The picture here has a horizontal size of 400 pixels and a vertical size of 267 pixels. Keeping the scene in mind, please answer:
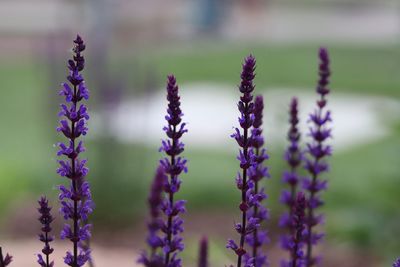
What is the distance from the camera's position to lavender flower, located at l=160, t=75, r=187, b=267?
88.0 inches

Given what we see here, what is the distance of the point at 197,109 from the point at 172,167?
13662mm

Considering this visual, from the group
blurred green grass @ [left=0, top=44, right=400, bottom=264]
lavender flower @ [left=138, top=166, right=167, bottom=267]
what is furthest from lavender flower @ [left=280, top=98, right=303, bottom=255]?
blurred green grass @ [left=0, top=44, right=400, bottom=264]

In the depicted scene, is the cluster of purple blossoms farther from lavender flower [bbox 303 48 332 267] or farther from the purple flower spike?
lavender flower [bbox 303 48 332 267]

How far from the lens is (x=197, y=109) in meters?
16.0

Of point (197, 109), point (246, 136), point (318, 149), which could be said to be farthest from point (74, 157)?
point (197, 109)

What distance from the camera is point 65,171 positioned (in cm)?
235

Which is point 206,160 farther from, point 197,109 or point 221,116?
point 197,109

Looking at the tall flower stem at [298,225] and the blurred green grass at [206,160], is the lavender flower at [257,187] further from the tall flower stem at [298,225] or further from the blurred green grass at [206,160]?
the blurred green grass at [206,160]

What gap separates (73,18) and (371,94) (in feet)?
43.0

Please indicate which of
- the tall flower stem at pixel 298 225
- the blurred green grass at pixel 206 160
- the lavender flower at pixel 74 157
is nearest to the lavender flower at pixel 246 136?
the tall flower stem at pixel 298 225

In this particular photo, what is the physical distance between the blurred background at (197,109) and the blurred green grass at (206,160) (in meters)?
0.02

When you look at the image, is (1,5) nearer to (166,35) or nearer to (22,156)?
(166,35)

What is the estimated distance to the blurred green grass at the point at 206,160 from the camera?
6301 mm

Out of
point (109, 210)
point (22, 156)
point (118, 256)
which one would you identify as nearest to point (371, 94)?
point (22, 156)
